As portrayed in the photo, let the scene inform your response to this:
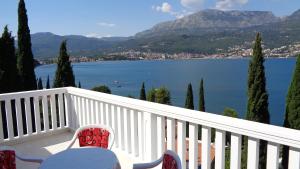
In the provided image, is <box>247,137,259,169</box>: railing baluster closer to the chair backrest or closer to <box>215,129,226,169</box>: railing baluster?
<box>215,129,226,169</box>: railing baluster

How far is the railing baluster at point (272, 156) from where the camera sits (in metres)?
1.88

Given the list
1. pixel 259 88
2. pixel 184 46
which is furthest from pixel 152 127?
pixel 184 46

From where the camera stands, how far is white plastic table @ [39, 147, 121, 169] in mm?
1927

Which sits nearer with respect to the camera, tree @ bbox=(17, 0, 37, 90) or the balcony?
the balcony

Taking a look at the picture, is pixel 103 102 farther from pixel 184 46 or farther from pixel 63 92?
pixel 184 46

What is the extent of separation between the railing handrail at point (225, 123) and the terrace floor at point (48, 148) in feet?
2.32

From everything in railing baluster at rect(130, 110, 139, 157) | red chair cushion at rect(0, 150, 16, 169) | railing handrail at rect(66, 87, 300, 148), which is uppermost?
railing handrail at rect(66, 87, 300, 148)

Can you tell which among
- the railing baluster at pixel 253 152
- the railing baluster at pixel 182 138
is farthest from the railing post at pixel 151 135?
the railing baluster at pixel 253 152

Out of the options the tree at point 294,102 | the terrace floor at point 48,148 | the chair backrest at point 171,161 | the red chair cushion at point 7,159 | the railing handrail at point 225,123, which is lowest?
the tree at point 294,102

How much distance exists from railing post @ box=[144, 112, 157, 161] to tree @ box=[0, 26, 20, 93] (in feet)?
25.0

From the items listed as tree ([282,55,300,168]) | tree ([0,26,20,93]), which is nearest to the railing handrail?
tree ([0,26,20,93])

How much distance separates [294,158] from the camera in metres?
1.77

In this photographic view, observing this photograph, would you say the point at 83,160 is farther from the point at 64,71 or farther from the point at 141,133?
the point at 64,71

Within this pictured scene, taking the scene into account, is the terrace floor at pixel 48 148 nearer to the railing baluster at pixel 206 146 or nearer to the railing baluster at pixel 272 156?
the railing baluster at pixel 206 146
